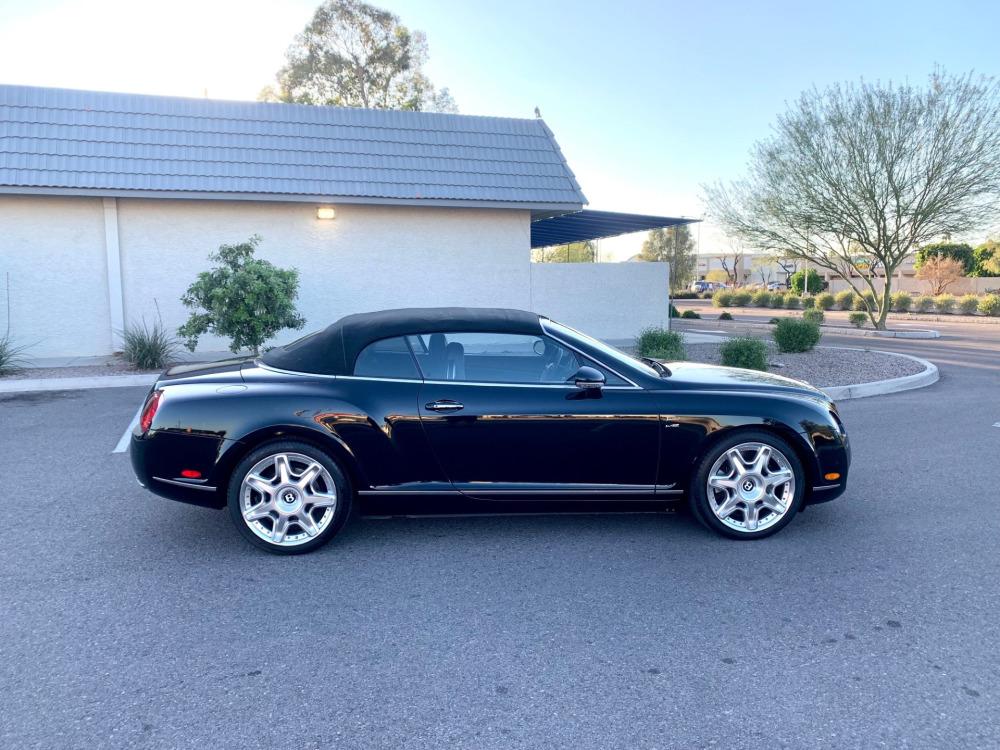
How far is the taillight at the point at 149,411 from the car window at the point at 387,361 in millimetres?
1213

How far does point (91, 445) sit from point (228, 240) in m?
7.44

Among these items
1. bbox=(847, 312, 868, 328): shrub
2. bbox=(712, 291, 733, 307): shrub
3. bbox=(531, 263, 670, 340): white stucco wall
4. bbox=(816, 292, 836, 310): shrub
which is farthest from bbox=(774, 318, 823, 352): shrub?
bbox=(712, 291, 733, 307): shrub

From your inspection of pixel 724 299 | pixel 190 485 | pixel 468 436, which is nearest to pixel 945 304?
pixel 724 299

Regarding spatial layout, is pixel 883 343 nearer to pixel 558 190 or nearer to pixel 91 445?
pixel 558 190

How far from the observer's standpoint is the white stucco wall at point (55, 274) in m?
13.1

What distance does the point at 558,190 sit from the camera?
49.4ft

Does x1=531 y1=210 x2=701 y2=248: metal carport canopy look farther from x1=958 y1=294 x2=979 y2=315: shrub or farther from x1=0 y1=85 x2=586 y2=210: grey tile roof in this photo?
x1=958 y1=294 x2=979 y2=315: shrub

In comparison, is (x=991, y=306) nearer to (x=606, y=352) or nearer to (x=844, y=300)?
(x=844, y=300)

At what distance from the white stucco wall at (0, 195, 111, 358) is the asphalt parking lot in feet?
28.8

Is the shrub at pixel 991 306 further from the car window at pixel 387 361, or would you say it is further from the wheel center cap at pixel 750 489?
the car window at pixel 387 361

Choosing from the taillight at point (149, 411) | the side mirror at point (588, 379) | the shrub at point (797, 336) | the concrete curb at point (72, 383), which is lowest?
the concrete curb at point (72, 383)

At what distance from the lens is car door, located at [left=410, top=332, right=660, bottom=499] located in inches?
183

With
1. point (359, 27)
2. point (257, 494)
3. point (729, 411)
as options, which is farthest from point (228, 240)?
point (359, 27)

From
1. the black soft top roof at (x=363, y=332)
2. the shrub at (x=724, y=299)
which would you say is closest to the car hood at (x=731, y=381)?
the black soft top roof at (x=363, y=332)
